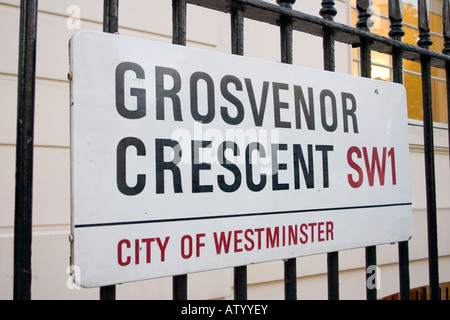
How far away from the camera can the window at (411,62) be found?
402 centimetres

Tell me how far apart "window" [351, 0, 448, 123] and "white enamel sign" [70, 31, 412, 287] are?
282 centimetres

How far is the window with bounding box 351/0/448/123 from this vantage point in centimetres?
402

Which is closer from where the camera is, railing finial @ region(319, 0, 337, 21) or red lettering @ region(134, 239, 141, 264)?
red lettering @ region(134, 239, 141, 264)

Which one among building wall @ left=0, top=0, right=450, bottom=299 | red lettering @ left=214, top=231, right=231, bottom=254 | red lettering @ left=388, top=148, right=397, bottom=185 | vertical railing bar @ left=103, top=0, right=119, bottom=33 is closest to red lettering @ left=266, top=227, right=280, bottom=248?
red lettering @ left=214, top=231, right=231, bottom=254

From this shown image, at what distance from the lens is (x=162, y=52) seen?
102 centimetres

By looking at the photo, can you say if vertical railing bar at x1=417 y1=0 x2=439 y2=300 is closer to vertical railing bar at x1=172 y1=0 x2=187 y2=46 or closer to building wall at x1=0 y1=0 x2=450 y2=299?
vertical railing bar at x1=172 y1=0 x2=187 y2=46

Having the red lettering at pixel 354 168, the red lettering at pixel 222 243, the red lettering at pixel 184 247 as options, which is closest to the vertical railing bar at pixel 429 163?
the red lettering at pixel 354 168

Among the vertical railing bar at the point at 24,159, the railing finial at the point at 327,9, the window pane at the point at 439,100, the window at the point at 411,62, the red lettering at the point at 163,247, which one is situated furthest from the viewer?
the window pane at the point at 439,100

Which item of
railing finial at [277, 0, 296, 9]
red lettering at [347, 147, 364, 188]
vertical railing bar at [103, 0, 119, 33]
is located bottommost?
red lettering at [347, 147, 364, 188]

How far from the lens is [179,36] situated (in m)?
1.07

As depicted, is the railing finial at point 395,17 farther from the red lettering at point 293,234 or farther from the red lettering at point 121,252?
the red lettering at point 121,252

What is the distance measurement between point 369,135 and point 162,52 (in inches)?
30.0

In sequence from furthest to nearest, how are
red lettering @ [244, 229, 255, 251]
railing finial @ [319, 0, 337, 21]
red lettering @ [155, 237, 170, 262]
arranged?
railing finial @ [319, 0, 337, 21] < red lettering @ [244, 229, 255, 251] < red lettering @ [155, 237, 170, 262]

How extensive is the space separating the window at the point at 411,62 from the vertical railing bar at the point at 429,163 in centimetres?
233
